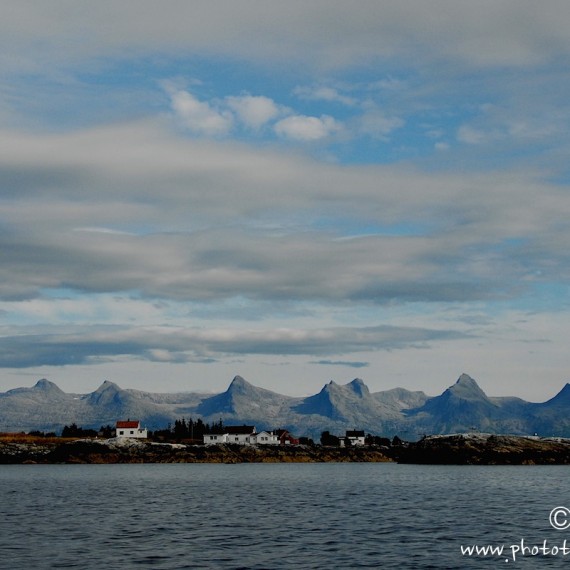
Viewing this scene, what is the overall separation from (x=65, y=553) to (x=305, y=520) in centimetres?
2617

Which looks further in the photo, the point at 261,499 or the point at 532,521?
the point at 261,499

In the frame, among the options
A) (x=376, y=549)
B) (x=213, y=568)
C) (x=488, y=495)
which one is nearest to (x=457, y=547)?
(x=376, y=549)

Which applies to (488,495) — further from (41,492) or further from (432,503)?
(41,492)

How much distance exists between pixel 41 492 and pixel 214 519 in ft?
149

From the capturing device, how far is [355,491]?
373 ft

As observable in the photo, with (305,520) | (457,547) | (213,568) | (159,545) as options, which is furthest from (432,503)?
(213,568)

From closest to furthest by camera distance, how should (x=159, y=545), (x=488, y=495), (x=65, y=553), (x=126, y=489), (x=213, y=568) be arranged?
(x=213, y=568) < (x=65, y=553) < (x=159, y=545) < (x=488, y=495) < (x=126, y=489)

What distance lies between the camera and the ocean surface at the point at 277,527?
5141 centimetres

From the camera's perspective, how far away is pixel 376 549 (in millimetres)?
55656

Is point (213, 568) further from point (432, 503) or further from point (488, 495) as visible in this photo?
point (488, 495)

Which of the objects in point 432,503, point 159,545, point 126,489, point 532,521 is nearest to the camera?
point 159,545

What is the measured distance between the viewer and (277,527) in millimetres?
67875

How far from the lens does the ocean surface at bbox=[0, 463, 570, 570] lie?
51.4 m

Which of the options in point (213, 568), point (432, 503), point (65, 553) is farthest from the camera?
point (432, 503)
